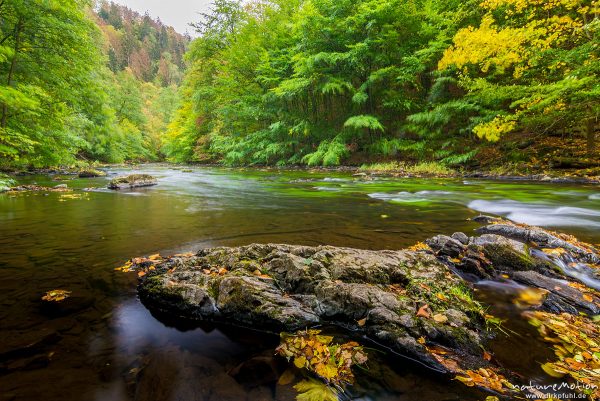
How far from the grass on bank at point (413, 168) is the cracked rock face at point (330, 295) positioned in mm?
11588

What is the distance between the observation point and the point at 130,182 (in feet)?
31.1

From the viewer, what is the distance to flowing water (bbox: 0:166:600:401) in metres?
1.41

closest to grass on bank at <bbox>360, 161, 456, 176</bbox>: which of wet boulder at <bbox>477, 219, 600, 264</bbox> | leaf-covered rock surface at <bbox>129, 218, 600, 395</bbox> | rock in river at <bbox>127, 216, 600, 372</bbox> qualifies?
wet boulder at <bbox>477, 219, 600, 264</bbox>

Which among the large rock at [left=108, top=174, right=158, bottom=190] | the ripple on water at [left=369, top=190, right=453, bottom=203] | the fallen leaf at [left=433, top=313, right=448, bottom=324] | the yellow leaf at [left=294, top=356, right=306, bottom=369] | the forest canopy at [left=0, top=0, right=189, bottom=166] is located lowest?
the yellow leaf at [left=294, top=356, right=306, bottom=369]

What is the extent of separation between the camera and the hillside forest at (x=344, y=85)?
28.1 feet

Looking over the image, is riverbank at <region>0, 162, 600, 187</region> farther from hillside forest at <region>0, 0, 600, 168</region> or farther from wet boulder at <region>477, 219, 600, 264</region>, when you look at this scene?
wet boulder at <region>477, 219, 600, 264</region>

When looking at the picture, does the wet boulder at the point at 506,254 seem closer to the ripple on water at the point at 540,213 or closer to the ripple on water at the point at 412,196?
the ripple on water at the point at 540,213

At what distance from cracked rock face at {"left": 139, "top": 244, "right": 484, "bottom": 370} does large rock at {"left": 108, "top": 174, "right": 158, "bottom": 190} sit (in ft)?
25.5

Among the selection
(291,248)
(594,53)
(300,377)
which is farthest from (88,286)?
(594,53)

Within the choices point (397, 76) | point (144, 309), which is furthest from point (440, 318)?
point (397, 76)

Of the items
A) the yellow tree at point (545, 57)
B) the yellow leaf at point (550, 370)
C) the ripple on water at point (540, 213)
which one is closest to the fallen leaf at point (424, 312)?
the yellow leaf at point (550, 370)

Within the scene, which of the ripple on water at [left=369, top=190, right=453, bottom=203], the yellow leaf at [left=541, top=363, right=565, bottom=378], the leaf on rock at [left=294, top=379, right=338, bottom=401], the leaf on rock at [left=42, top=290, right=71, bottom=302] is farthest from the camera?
the ripple on water at [left=369, top=190, right=453, bottom=203]

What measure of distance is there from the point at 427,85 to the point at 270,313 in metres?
18.6

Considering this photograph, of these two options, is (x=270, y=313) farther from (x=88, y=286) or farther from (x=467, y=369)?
(x=88, y=286)
